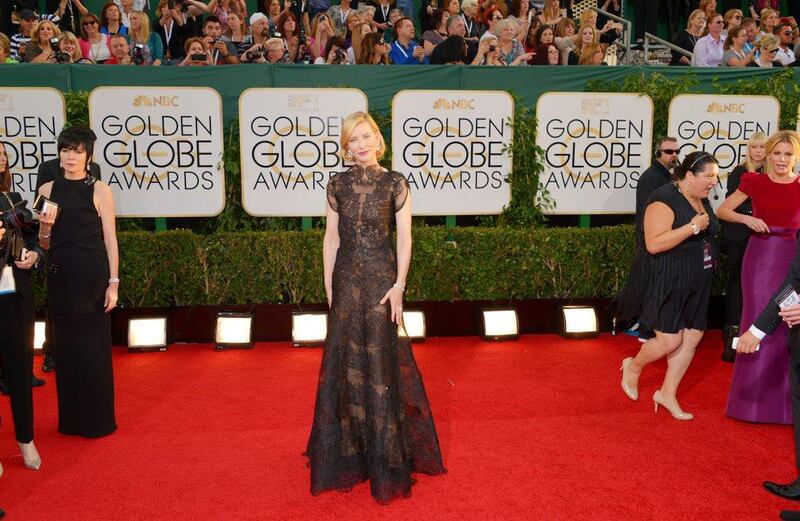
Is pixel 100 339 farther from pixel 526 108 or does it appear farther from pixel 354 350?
pixel 526 108

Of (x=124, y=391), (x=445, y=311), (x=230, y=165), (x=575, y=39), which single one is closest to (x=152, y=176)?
(x=230, y=165)

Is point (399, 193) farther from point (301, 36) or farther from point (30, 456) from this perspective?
point (301, 36)

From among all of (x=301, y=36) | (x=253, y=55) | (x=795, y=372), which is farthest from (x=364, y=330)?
(x=301, y=36)

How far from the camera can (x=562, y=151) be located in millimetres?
7480

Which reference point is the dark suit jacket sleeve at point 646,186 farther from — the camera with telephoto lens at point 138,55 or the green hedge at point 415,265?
the camera with telephoto lens at point 138,55

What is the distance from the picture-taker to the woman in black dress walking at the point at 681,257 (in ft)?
16.4

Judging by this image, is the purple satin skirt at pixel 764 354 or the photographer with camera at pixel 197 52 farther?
the photographer with camera at pixel 197 52

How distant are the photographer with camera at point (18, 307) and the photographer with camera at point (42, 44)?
3652mm

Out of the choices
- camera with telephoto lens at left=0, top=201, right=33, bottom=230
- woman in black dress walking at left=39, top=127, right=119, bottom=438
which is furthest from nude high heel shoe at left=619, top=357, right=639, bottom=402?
camera with telephoto lens at left=0, top=201, right=33, bottom=230

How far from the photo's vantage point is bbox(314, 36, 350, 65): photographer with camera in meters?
8.12

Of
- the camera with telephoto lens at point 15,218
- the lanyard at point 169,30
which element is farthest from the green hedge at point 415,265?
the lanyard at point 169,30

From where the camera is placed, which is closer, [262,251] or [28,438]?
[28,438]

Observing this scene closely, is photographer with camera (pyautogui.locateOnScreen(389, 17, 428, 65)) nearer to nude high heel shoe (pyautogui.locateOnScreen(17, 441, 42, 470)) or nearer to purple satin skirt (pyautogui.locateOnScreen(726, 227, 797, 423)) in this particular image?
purple satin skirt (pyautogui.locateOnScreen(726, 227, 797, 423))

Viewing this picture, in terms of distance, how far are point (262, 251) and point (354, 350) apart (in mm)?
3283
